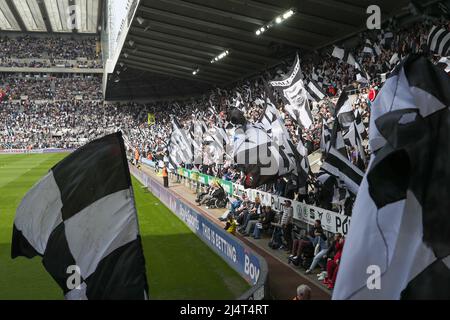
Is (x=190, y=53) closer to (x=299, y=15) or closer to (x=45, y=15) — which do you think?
(x=299, y=15)

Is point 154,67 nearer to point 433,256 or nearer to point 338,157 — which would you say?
point 338,157

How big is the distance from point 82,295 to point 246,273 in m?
7.00

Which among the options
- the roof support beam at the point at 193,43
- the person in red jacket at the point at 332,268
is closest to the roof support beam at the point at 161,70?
the roof support beam at the point at 193,43

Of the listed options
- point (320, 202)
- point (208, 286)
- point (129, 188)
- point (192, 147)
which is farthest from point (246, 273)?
point (192, 147)

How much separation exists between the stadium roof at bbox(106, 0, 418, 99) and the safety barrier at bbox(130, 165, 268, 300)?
11.6 metres

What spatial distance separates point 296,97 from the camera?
16.4 metres

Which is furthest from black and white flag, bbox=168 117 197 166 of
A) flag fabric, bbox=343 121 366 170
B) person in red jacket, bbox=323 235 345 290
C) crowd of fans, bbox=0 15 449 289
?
person in red jacket, bbox=323 235 345 290

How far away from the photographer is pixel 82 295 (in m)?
4.90

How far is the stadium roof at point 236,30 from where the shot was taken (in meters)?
24.9

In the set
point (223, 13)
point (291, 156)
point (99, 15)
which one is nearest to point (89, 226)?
point (291, 156)

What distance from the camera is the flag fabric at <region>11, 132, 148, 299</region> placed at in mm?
4828

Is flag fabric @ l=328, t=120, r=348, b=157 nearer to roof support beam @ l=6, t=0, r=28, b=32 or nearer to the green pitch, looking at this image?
the green pitch

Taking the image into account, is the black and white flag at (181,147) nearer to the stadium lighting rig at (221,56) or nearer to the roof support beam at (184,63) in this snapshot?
the stadium lighting rig at (221,56)

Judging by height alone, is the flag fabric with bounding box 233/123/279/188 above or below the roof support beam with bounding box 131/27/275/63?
below
